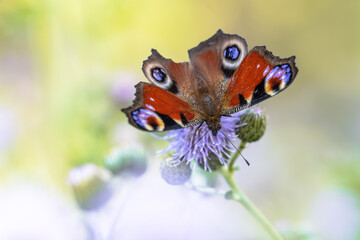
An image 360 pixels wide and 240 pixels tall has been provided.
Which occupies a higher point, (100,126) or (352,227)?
(100,126)

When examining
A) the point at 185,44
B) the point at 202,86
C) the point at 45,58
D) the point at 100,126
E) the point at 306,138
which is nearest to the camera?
the point at 202,86

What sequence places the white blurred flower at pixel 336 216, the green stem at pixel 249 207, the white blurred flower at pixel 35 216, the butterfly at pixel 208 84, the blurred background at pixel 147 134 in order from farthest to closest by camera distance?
the white blurred flower at pixel 336 216 < the blurred background at pixel 147 134 < the white blurred flower at pixel 35 216 < the butterfly at pixel 208 84 < the green stem at pixel 249 207

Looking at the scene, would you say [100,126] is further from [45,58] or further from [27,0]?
[27,0]

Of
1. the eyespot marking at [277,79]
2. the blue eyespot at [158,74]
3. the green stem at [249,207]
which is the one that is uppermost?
the blue eyespot at [158,74]

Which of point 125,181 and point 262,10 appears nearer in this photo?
point 125,181

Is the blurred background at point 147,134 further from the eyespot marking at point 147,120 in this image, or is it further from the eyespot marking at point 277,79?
the eyespot marking at point 277,79

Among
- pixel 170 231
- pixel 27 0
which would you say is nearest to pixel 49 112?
pixel 27 0

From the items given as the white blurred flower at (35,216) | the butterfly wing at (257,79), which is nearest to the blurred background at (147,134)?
the white blurred flower at (35,216)
